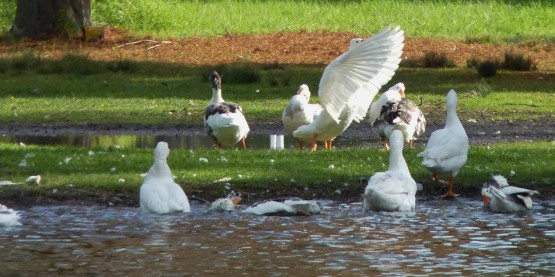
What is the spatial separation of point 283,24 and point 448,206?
1828cm

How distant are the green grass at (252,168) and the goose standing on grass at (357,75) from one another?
2.12ft

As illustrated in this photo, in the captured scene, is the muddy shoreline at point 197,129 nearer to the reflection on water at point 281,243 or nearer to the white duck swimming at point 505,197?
the white duck swimming at point 505,197

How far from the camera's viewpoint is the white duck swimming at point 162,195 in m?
10.7

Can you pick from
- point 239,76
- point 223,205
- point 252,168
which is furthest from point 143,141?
point 223,205

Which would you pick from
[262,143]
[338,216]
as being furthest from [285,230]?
[262,143]

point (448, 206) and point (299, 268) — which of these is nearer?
point (299, 268)

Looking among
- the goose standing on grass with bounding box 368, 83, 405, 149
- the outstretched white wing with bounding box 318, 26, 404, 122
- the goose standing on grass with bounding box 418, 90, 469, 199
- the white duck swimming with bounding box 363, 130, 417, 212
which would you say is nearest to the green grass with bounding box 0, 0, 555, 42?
the goose standing on grass with bounding box 368, 83, 405, 149

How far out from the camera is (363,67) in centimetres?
1348

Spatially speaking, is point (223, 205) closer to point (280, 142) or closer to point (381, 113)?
A: point (381, 113)

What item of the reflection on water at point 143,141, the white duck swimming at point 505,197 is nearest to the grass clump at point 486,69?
the reflection on water at point 143,141

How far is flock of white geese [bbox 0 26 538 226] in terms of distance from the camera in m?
10.8

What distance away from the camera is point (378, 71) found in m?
13.5

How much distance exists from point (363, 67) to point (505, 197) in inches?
122

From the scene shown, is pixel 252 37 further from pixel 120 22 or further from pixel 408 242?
pixel 408 242
